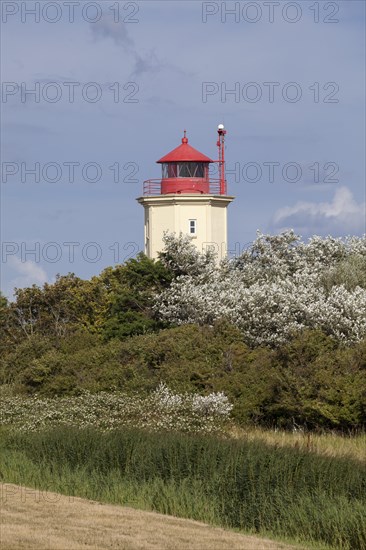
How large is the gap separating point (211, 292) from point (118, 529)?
79.7 ft

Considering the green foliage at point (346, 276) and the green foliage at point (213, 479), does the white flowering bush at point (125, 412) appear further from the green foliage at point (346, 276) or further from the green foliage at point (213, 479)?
the green foliage at point (346, 276)

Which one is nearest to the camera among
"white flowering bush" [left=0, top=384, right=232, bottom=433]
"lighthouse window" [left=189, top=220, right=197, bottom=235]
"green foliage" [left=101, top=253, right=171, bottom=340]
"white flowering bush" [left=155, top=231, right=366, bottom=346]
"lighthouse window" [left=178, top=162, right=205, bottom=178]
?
"white flowering bush" [left=0, top=384, right=232, bottom=433]

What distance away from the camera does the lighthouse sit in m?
48.0

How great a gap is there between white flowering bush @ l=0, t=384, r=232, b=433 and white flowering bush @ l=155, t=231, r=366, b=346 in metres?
5.49

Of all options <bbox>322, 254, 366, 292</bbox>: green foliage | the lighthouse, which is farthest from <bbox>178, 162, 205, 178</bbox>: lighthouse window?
<bbox>322, 254, 366, 292</bbox>: green foliage

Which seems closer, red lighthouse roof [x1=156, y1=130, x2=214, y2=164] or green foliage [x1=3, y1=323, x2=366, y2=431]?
green foliage [x1=3, y1=323, x2=366, y2=431]

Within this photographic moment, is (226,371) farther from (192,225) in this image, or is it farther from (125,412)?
(192,225)

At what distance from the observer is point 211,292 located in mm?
40656

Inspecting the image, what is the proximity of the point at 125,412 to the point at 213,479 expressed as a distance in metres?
9.46

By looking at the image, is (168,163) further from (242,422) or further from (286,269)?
(242,422)

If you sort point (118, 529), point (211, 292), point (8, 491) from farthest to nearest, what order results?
point (211, 292) < point (8, 491) < point (118, 529)

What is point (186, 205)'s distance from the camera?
48031 millimetres

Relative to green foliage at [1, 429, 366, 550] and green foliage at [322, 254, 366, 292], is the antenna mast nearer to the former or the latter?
green foliage at [322, 254, 366, 292]

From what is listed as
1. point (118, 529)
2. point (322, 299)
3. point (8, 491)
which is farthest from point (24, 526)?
point (322, 299)
